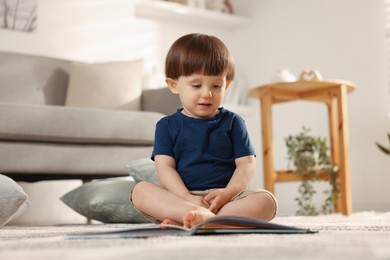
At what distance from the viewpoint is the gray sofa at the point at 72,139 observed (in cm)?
248

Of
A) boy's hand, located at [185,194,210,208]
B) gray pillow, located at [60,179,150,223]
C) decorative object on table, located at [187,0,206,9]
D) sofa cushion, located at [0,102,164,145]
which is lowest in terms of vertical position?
gray pillow, located at [60,179,150,223]

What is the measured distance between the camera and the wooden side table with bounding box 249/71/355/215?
2939 millimetres

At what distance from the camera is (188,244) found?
803mm

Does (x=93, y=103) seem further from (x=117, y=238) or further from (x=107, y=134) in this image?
(x=117, y=238)

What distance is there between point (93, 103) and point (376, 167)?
1.62m

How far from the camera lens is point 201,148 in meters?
1.43

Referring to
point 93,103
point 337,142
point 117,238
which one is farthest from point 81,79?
point 117,238

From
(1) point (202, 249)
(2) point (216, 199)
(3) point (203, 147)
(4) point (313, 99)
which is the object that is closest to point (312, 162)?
(4) point (313, 99)

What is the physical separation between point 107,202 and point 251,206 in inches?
29.7

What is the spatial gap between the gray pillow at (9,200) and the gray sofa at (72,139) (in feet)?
2.81

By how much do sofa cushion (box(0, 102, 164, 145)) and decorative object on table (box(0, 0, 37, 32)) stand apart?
3.77 ft

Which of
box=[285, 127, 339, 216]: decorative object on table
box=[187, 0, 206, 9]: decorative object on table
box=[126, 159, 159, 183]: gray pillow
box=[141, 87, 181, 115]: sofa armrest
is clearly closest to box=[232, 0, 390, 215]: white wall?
box=[187, 0, 206, 9]: decorative object on table

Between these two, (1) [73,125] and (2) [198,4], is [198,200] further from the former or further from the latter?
(2) [198,4]

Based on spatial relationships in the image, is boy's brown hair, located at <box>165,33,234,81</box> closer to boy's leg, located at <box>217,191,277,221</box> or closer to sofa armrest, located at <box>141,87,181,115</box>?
boy's leg, located at <box>217,191,277,221</box>
